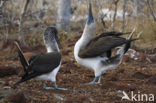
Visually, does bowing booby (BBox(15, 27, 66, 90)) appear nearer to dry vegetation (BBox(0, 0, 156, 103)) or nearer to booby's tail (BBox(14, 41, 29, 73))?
booby's tail (BBox(14, 41, 29, 73))

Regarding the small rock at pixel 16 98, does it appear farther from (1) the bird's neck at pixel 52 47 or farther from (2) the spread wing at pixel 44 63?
(1) the bird's neck at pixel 52 47

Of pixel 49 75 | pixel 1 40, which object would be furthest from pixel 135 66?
pixel 1 40

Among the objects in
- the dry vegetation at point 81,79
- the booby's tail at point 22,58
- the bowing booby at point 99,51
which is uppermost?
the booby's tail at point 22,58

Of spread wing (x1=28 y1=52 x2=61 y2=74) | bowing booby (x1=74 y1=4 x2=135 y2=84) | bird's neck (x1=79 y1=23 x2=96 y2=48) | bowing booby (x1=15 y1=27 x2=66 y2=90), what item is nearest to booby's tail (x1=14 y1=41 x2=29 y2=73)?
bowing booby (x1=15 y1=27 x2=66 y2=90)

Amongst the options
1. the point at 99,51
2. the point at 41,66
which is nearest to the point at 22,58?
the point at 41,66

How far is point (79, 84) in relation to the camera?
5.10m

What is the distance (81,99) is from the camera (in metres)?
4.04

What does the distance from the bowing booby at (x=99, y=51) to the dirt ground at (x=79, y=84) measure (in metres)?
0.34

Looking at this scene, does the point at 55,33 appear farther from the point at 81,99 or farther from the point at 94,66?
the point at 81,99

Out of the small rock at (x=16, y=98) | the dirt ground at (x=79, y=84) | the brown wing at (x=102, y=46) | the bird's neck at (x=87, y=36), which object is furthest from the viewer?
the bird's neck at (x=87, y=36)

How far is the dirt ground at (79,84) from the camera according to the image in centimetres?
393

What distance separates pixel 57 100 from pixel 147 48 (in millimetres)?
5989

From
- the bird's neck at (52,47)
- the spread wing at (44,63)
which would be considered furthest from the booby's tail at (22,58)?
the bird's neck at (52,47)

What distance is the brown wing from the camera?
197 inches
